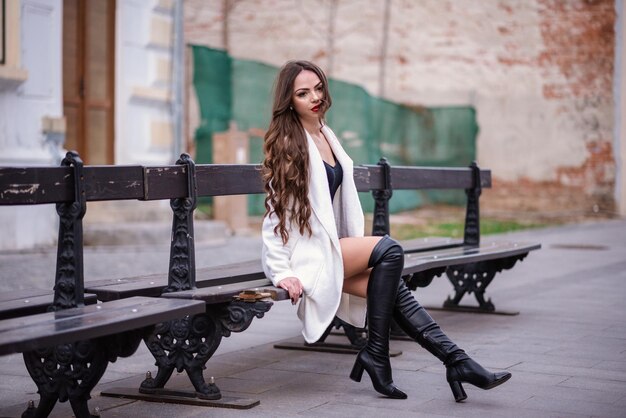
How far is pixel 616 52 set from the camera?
23.4 meters

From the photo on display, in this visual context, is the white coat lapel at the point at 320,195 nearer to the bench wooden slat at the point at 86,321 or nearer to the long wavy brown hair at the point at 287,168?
the long wavy brown hair at the point at 287,168

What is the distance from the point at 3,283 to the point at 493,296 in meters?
4.19

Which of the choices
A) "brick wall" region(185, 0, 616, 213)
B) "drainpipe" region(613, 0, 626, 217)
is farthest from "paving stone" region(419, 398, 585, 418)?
"drainpipe" region(613, 0, 626, 217)

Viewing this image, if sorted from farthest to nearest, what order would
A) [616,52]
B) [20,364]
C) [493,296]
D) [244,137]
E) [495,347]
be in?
[616,52] < [244,137] < [493,296] < [495,347] < [20,364]

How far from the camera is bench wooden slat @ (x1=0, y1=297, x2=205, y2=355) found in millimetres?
3688

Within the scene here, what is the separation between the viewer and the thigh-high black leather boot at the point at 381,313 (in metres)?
5.05

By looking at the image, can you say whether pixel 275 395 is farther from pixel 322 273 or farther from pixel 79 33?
pixel 79 33

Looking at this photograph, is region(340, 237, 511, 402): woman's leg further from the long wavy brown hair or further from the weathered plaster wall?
the weathered plaster wall

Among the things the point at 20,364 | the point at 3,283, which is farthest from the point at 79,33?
the point at 20,364

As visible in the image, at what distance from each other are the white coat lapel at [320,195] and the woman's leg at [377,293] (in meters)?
0.13

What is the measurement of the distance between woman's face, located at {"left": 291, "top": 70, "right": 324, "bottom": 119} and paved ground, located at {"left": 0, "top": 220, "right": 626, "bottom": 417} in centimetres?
136

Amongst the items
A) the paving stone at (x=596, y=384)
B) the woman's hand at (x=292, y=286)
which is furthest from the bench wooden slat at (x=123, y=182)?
the paving stone at (x=596, y=384)

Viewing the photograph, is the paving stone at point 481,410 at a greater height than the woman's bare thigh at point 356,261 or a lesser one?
lesser

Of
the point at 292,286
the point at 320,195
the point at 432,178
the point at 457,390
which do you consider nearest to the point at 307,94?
the point at 320,195
